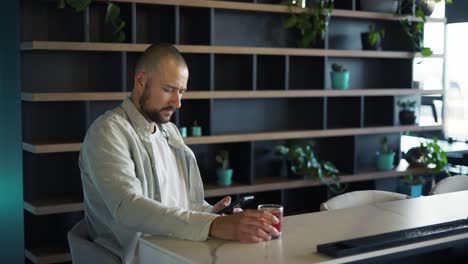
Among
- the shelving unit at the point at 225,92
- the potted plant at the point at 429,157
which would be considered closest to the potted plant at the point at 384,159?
the shelving unit at the point at 225,92

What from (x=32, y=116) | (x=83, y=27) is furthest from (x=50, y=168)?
(x=83, y=27)

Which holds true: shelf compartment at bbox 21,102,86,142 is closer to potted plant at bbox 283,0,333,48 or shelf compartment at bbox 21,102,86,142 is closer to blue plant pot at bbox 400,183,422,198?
potted plant at bbox 283,0,333,48

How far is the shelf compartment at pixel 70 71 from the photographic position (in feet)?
13.3

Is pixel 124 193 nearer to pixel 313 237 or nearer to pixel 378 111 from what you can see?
pixel 313 237

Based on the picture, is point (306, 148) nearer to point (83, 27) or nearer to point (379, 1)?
point (379, 1)

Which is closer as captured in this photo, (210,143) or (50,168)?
(50,168)

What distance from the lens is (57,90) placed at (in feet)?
13.5

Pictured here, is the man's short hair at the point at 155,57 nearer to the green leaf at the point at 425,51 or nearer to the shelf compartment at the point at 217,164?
the shelf compartment at the point at 217,164

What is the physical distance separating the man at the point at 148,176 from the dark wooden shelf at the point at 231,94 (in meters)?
1.17

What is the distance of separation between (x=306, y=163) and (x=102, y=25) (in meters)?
1.75

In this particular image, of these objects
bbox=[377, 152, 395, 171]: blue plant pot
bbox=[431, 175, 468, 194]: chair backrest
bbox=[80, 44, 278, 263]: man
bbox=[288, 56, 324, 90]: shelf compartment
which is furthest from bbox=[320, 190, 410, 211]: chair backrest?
bbox=[377, 152, 395, 171]: blue plant pot

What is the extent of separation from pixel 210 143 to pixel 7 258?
150cm

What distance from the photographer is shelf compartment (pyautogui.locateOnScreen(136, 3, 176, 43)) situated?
14.4 feet

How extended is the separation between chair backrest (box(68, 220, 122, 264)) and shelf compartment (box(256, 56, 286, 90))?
2470 millimetres
